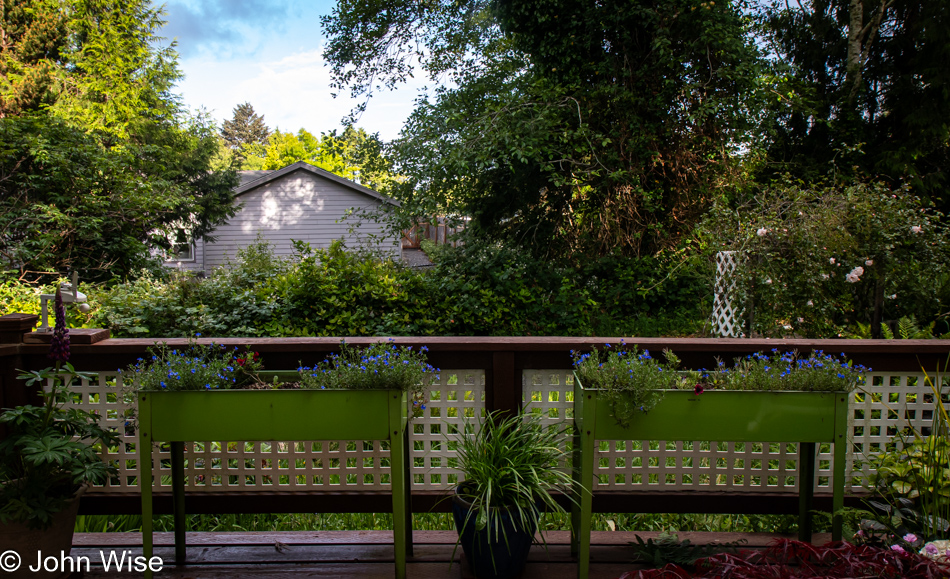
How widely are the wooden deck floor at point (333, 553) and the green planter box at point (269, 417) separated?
33 centimetres

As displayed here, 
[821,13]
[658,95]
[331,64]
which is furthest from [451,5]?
[821,13]

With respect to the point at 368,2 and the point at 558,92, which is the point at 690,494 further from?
the point at 368,2

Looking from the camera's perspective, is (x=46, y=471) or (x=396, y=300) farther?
(x=396, y=300)

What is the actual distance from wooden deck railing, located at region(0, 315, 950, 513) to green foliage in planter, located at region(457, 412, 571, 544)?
294mm

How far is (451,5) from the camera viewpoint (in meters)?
8.02

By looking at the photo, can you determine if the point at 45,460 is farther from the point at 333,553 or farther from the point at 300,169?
the point at 300,169

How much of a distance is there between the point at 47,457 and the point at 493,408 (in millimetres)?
1570

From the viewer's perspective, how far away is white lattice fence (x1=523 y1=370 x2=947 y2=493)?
87.7 inches

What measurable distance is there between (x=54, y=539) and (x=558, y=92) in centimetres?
594

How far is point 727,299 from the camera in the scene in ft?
15.2

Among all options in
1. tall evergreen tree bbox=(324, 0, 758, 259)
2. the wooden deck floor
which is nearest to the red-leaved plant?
the wooden deck floor

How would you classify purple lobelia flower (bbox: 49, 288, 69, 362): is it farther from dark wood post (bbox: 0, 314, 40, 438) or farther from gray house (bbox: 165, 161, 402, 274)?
gray house (bbox: 165, 161, 402, 274)

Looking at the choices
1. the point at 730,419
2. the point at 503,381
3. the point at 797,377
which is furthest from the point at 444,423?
the point at 797,377

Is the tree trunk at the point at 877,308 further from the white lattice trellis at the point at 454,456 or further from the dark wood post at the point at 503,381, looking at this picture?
the dark wood post at the point at 503,381
